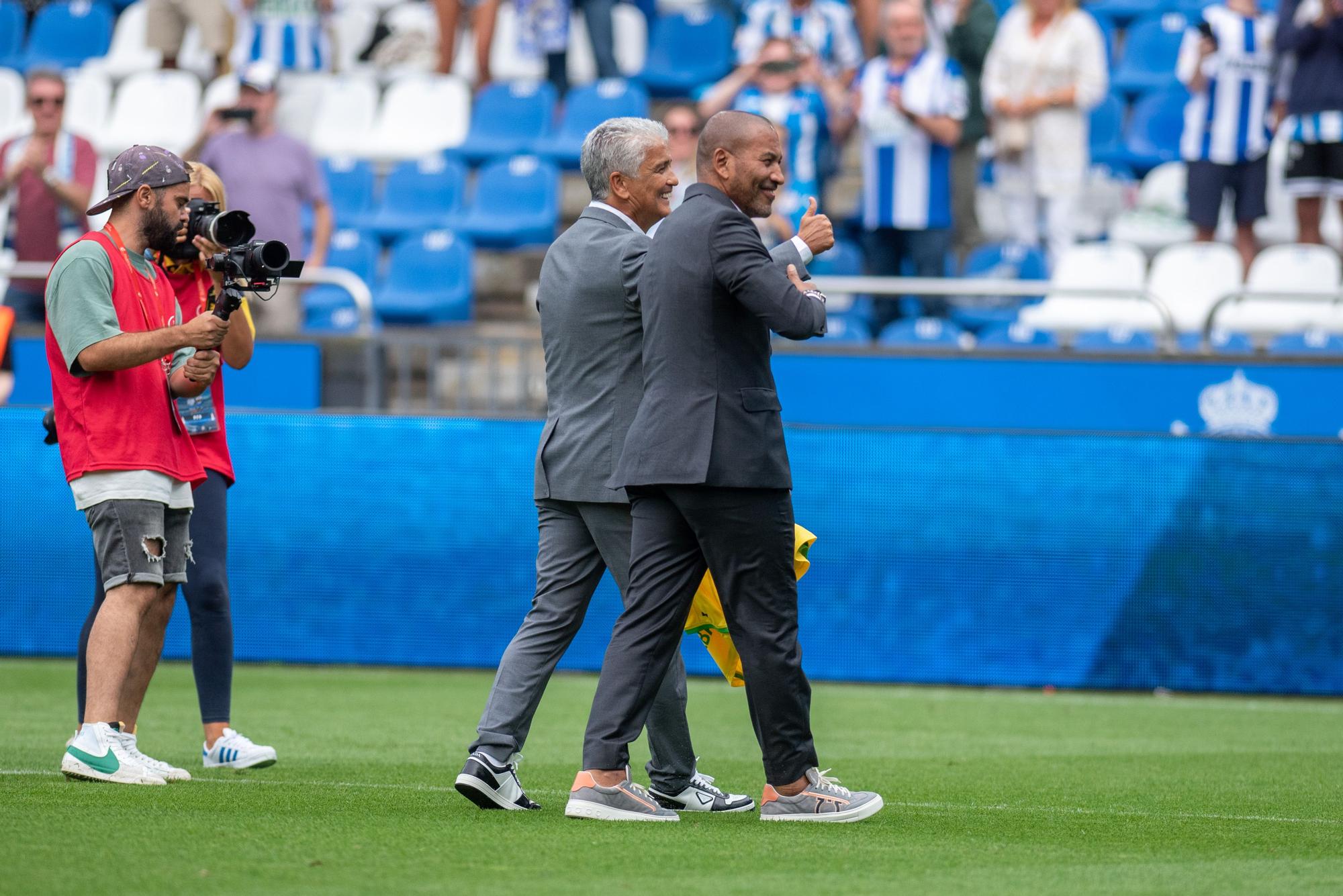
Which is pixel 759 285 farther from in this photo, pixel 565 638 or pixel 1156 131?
pixel 1156 131

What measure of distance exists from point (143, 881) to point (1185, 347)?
8.91 meters

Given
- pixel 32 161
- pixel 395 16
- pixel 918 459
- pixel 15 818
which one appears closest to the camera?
pixel 15 818

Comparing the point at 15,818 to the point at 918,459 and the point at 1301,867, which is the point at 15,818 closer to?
the point at 1301,867

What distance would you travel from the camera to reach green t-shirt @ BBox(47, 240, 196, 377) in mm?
5758

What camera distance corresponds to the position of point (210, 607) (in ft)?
21.6

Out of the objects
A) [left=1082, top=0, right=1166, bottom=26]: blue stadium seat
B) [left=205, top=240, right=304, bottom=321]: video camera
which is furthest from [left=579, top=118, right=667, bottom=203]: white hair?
[left=1082, top=0, right=1166, bottom=26]: blue stadium seat

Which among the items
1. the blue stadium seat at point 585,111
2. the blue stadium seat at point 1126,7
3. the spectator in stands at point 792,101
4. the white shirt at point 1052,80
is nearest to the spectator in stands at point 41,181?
the blue stadium seat at point 585,111

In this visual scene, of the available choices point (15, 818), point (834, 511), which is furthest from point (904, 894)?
point (834, 511)

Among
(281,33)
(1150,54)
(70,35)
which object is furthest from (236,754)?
(70,35)

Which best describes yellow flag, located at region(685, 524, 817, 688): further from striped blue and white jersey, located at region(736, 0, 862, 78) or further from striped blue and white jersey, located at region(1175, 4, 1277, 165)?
striped blue and white jersey, located at region(736, 0, 862, 78)

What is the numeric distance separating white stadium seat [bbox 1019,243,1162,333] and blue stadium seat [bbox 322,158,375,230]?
5602mm

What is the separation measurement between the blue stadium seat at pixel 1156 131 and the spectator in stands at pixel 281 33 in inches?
277

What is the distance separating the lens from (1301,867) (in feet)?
16.0

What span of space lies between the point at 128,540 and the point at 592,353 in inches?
63.2
